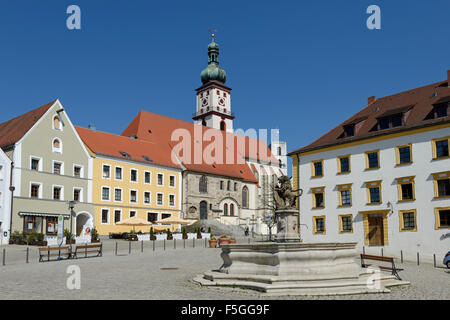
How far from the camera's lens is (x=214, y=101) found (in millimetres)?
91750

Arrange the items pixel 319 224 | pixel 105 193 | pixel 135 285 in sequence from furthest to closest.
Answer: pixel 105 193
pixel 319 224
pixel 135 285

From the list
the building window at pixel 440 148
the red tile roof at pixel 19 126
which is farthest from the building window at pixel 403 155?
the red tile roof at pixel 19 126

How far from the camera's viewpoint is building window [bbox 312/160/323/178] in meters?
38.2

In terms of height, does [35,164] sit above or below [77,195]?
above

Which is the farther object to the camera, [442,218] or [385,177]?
[385,177]

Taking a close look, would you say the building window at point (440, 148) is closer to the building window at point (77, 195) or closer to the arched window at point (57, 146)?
the arched window at point (57, 146)

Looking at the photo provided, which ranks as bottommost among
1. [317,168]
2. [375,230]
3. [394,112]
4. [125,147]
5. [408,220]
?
[375,230]

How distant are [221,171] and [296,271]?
51.7m

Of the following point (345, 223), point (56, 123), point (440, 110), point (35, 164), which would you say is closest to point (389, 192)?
point (345, 223)

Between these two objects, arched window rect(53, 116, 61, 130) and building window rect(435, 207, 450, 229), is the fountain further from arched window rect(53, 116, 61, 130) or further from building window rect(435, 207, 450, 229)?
Answer: arched window rect(53, 116, 61, 130)

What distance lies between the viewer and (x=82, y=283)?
14.9 m

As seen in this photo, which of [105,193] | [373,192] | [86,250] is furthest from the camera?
[105,193]

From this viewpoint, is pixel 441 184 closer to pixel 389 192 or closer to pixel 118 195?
Answer: pixel 389 192

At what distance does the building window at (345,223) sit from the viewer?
35.5 meters
